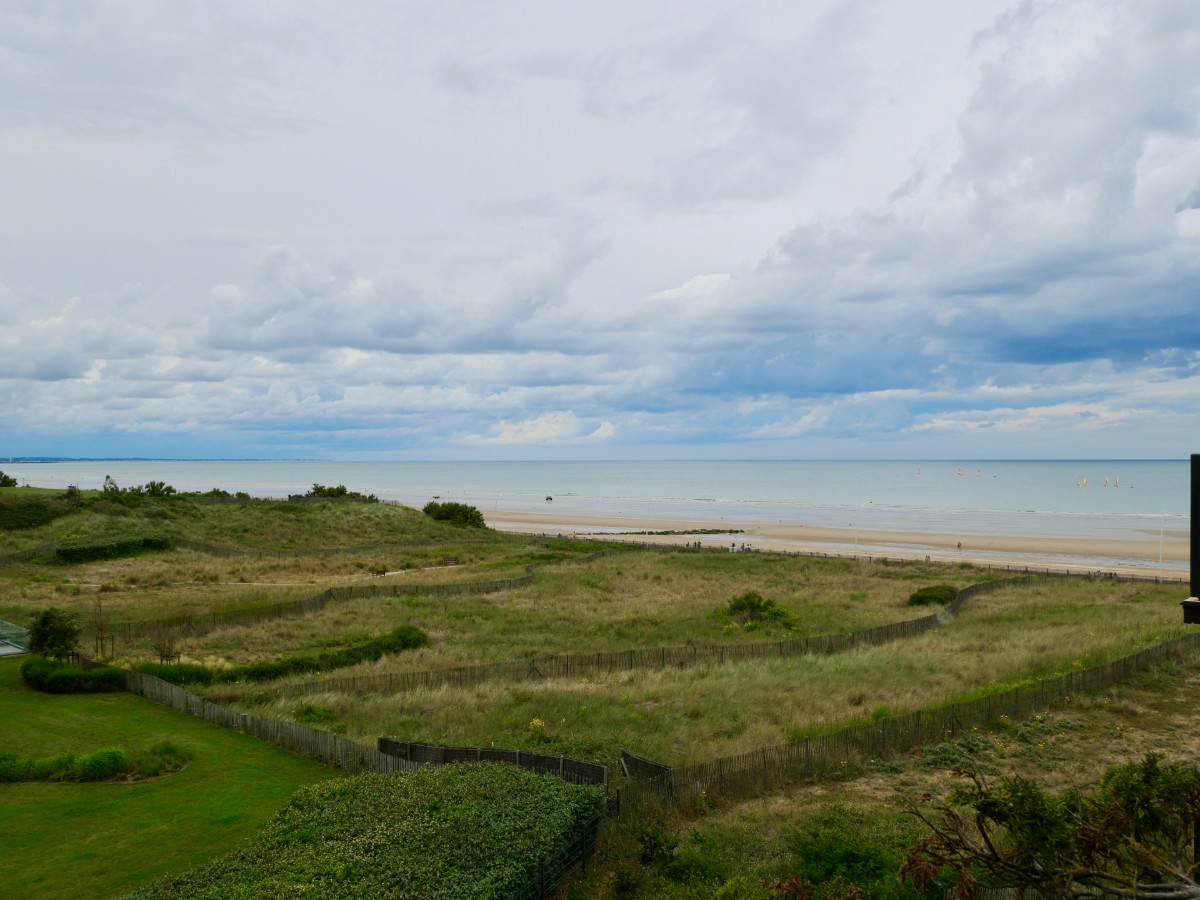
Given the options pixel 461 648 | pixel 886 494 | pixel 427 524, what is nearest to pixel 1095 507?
pixel 886 494

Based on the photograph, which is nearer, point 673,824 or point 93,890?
point 93,890

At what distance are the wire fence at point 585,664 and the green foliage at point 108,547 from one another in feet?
127

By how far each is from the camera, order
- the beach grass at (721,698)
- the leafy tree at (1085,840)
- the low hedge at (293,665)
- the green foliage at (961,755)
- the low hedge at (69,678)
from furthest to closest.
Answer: the low hedge at (293,665) → the low hedge at (69,678) → the beach grass at (721,698) → the green foliage at (961,755) → the leafy tree at (1085,840)

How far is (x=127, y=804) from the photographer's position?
1653cm

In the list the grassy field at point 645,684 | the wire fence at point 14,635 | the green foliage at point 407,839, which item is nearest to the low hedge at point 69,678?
the grassy field at point 645,684

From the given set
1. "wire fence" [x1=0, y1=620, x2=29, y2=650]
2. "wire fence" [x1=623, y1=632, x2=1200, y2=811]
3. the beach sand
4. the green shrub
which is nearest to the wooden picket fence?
"wire fence" [x1=0, y1=620, x2=29, y2=650]

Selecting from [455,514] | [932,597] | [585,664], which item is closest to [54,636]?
[585,664]

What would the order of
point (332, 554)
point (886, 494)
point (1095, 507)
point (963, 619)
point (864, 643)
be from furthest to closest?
point (886, 494) → point (1095, 507) → point (332, 554) → point (963, 619) → point (864, 643)

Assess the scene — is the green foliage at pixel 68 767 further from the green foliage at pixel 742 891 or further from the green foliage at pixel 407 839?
the green foliage at pixel 742 891

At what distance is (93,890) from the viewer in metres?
13.1

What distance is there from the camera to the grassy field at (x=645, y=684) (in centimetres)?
1489

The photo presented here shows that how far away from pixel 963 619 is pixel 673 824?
1162 inches

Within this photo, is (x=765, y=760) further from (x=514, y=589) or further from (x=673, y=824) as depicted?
(x=514, y=589)

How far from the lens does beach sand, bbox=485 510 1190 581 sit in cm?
7356
